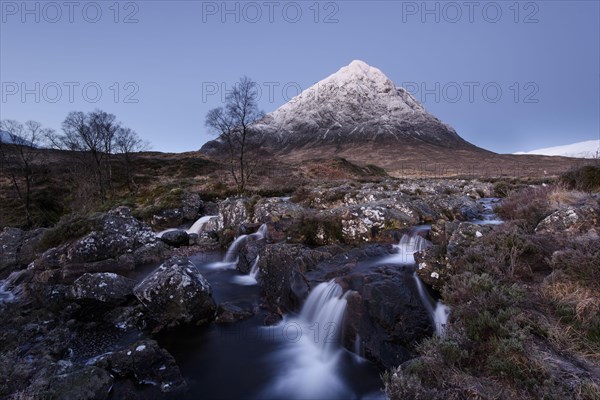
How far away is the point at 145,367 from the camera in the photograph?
5.84 meters

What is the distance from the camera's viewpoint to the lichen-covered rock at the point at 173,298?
8.06m

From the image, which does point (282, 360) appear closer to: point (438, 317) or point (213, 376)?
point (213, 376)

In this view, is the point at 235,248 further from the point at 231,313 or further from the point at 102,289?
the point at 102,289

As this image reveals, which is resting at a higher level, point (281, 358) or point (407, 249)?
point (407, 249)

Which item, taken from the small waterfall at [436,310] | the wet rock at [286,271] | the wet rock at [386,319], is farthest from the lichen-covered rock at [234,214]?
the small waterfall at [436,310]

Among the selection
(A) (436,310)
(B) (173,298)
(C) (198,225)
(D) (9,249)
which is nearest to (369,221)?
(A) (436,310)

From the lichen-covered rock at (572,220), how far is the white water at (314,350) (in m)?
5.68

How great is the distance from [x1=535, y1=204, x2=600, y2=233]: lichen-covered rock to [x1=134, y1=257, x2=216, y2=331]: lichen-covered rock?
9434 millimetres

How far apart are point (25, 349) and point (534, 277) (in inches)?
444

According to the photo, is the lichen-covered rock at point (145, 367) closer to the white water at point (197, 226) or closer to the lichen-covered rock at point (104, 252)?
the lichen-covered rock at point (104, 252)

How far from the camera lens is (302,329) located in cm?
792

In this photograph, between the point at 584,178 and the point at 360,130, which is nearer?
the point at 584,178

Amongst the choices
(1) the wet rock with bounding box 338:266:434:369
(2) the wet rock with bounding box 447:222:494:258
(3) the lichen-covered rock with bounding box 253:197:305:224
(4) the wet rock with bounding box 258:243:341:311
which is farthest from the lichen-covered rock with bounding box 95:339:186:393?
(3) the lichen-covered rock with bounding box 253:197:305:224

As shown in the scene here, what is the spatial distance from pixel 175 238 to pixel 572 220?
55.4 ft
